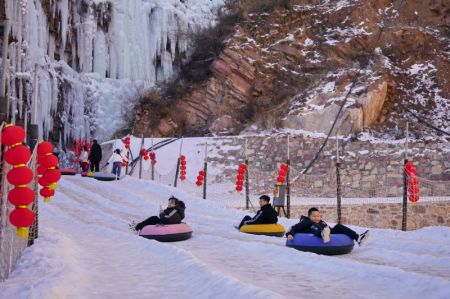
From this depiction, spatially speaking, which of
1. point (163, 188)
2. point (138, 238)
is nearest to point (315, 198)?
point (163, 188)

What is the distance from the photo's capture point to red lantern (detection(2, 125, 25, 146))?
19.1 ft

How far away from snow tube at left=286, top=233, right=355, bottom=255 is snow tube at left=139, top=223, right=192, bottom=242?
2.26 metres

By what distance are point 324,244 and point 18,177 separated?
478 centimetres

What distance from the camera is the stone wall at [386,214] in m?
18.2

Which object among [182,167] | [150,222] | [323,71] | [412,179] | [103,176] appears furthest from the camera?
[323,71]

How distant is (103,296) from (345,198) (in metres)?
15.7

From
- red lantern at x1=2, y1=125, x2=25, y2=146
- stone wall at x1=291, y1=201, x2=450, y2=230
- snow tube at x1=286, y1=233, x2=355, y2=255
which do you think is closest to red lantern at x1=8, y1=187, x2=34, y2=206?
red lantern at x1=2, y1=125, x2=25, y2=146

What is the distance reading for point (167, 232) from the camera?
32.7 feet

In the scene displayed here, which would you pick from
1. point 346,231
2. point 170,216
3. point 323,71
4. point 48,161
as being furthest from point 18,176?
point 323,71

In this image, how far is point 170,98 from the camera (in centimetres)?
3158

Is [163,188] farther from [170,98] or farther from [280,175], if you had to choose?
[170,98]

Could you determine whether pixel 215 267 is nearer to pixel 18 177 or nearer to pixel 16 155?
pixel 18 177

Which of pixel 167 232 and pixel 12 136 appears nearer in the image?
pixel 12 136

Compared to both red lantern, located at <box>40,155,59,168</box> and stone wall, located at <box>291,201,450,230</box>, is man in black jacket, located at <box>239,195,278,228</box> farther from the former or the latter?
stone wall, located at <box>291,201,450,230</box>
